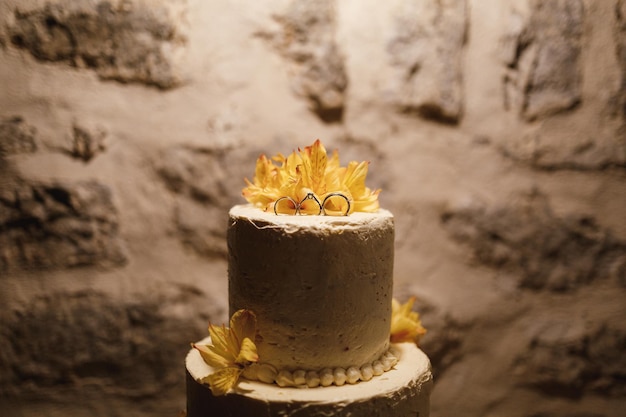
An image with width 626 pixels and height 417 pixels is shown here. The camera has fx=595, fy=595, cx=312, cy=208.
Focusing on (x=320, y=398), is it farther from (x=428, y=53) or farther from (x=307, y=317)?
(x=428, y=53)

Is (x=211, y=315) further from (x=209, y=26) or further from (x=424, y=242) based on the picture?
(x=209, y=26)

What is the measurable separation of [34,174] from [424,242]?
0.73 meters

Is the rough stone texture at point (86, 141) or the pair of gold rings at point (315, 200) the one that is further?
the rough stone texture at point (86, 141)

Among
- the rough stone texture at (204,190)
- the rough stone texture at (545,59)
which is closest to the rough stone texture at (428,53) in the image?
the rough stone texture at (545,59)

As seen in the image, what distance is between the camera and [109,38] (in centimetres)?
105

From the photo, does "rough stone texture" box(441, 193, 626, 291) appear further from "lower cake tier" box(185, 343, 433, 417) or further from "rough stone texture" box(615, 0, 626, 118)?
"lower cake tier" box(185, 343, 433, 417)

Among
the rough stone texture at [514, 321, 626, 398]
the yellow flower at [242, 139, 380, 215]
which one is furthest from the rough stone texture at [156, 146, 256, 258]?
the rough stone texture at [514, 321, 626, 398]

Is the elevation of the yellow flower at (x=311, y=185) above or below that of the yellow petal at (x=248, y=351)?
above

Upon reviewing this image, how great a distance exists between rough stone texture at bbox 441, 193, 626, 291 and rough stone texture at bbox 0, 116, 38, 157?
77cm

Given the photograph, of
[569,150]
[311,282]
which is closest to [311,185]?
Answer: [311,282]

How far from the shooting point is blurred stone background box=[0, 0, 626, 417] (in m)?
1.05

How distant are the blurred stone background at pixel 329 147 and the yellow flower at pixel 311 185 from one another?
0.25 metres

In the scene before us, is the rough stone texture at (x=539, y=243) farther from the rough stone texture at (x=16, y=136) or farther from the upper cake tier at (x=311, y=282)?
the rough stone texture at (x=16, y=136)

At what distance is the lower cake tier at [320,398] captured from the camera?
74 centimetres
